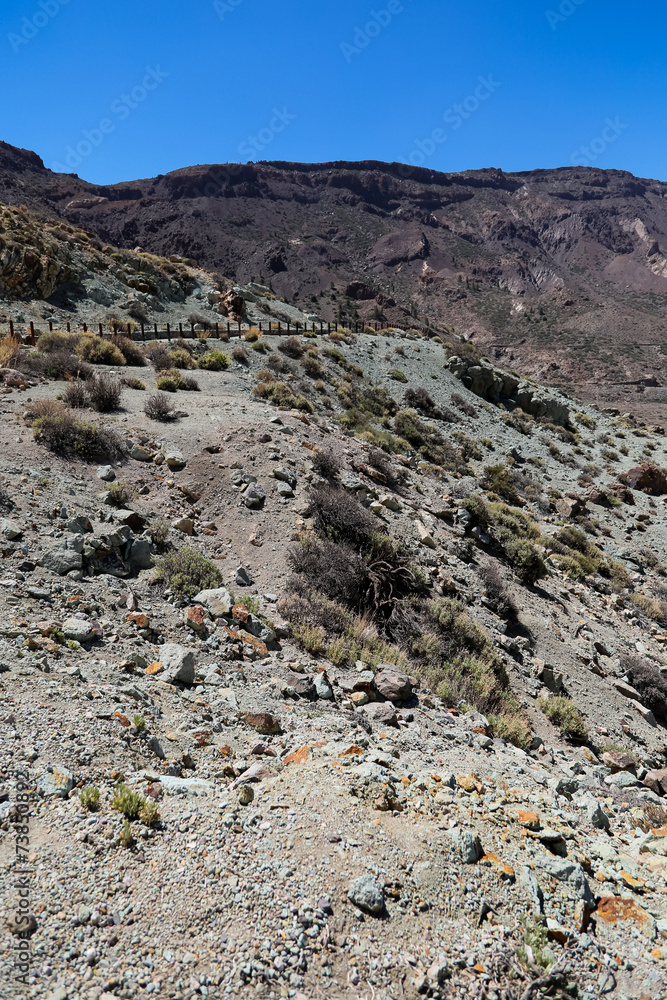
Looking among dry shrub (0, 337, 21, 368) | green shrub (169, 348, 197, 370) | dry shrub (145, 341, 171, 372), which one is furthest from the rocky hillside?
green shrub (169, 348, 197, 370)

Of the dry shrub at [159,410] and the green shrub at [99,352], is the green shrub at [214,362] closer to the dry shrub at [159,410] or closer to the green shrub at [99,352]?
the green shrub at [99,352]

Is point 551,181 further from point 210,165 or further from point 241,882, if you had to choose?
point 241,882

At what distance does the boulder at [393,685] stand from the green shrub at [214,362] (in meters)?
15.9

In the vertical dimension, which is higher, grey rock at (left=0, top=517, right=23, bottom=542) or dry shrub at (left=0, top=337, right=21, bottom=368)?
dry shrub at (left=0, top=337, right=21, bottom=368)

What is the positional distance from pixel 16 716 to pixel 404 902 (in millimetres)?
3299

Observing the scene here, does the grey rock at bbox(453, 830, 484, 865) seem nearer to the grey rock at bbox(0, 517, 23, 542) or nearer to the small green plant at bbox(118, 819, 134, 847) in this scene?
the small green plant at bbox(118, 819, 134, 847)

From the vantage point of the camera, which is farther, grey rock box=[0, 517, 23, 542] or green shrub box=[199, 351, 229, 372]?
green shrub box=[199, 351, 229, 372]

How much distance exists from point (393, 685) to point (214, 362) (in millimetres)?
16443

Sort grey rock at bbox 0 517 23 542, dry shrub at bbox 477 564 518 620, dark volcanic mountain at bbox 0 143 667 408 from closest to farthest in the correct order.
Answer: grey rock at bbox 0 517 23 542 < dry shrub at bbox 477 564 518 620 < dark volcanic mountain at bbox 0 143 667 408

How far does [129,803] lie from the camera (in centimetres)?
353

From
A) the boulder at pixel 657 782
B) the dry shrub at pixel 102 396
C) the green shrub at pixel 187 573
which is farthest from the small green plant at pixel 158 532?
the boulder at pixel 657 782

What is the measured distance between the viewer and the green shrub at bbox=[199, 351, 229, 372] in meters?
19.5

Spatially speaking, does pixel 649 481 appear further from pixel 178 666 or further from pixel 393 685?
pixel 178 666

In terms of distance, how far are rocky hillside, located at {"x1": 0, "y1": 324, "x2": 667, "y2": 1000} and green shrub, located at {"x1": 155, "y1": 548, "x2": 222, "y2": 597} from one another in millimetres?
41
